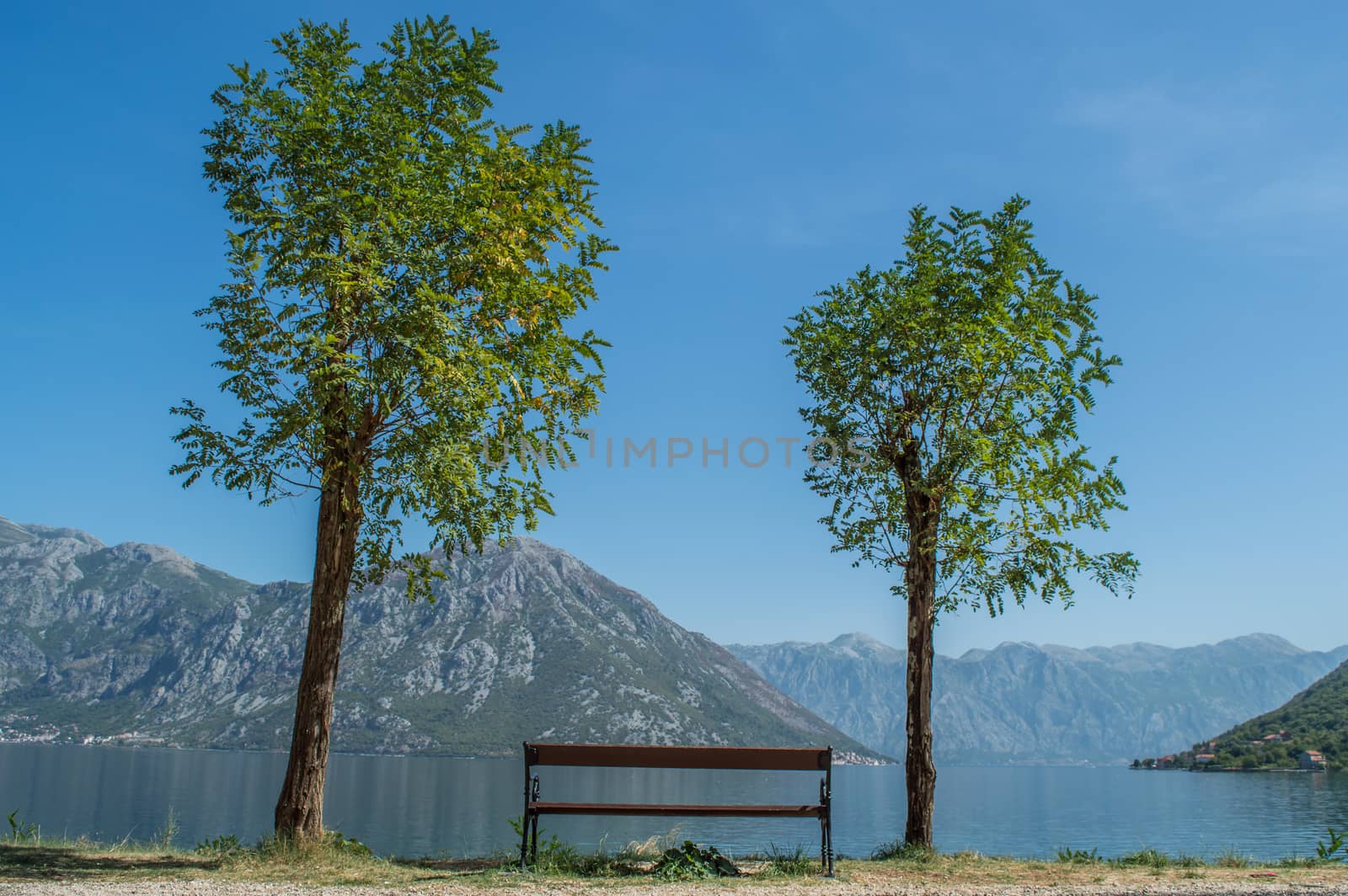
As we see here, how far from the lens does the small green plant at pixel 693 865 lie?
866cm

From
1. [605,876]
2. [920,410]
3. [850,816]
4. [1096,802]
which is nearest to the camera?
[605,876]

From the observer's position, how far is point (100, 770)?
484 ft

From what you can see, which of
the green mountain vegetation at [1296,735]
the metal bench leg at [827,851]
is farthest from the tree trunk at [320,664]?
the green mountain vegetation at [1296,735]

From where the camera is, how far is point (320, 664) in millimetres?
A: 10375

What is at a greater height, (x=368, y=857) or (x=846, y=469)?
(x=846, y=469)

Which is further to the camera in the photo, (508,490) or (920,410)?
(920,410)

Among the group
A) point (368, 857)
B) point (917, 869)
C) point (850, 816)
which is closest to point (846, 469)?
point (917, 869)

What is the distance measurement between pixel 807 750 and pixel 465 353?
5.66 meters

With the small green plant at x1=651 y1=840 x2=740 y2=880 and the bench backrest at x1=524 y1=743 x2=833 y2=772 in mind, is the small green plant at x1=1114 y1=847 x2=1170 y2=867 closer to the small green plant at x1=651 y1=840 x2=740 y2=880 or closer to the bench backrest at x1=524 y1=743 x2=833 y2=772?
the bench backrest at x1=524 y1=743 x2=833 y2=772

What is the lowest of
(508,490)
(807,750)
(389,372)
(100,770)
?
(100,770)

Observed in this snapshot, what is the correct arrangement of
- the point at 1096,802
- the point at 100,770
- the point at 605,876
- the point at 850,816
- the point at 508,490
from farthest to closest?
the point at 100,770 < the point at 1096,802 < the point at 850,816 < the point at 508,490 < the point at 605,876

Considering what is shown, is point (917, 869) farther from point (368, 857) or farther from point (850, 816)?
point (850, 816)

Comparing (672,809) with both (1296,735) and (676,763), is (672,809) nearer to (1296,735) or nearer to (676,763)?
(676,763)

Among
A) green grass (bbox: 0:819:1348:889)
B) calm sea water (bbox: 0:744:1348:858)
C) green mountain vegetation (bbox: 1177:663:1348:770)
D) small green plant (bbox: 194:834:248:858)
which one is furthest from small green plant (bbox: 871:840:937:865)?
green mountain vegetation (bbox: 1177:663:1348:770)
